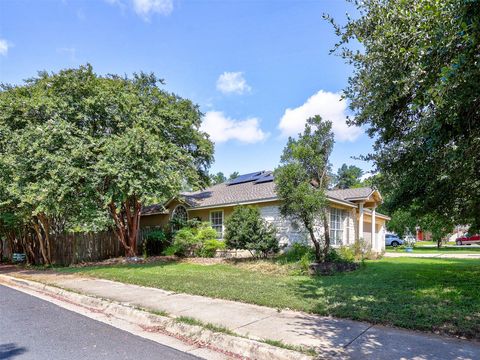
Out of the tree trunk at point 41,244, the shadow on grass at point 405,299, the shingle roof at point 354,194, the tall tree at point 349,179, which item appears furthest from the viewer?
the tall tree at point 349,179

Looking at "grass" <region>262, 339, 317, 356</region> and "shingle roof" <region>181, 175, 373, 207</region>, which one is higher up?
"shingle roof" <region>181, 175, 373, 207</region>

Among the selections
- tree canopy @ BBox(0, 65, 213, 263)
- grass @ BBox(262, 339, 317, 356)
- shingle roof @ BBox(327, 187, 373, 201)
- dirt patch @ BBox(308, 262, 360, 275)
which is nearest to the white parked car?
shingle roof @ BBox(327, 187, 373, 201)

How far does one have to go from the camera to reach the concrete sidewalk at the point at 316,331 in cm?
413

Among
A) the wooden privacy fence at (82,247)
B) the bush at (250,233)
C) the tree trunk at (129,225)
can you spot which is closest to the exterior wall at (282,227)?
the bush at (250,233)

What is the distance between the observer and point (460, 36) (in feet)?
13.7

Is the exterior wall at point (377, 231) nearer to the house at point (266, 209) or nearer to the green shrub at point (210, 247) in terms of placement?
the house at point (266, 209)

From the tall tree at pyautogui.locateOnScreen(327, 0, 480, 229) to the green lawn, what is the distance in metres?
2.16

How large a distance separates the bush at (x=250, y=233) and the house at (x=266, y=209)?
1.09m

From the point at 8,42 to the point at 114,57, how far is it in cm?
392

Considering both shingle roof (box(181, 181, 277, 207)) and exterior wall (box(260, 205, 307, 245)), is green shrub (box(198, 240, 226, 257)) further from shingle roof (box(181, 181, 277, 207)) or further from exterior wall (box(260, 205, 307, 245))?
exterior wall (box(260, 205, 307, 245))

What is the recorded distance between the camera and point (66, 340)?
5.00 m

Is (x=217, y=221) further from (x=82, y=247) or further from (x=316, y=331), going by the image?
(x=316, y=331)

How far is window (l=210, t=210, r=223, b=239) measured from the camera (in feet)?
61.2

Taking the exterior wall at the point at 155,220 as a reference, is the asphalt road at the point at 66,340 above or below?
below
